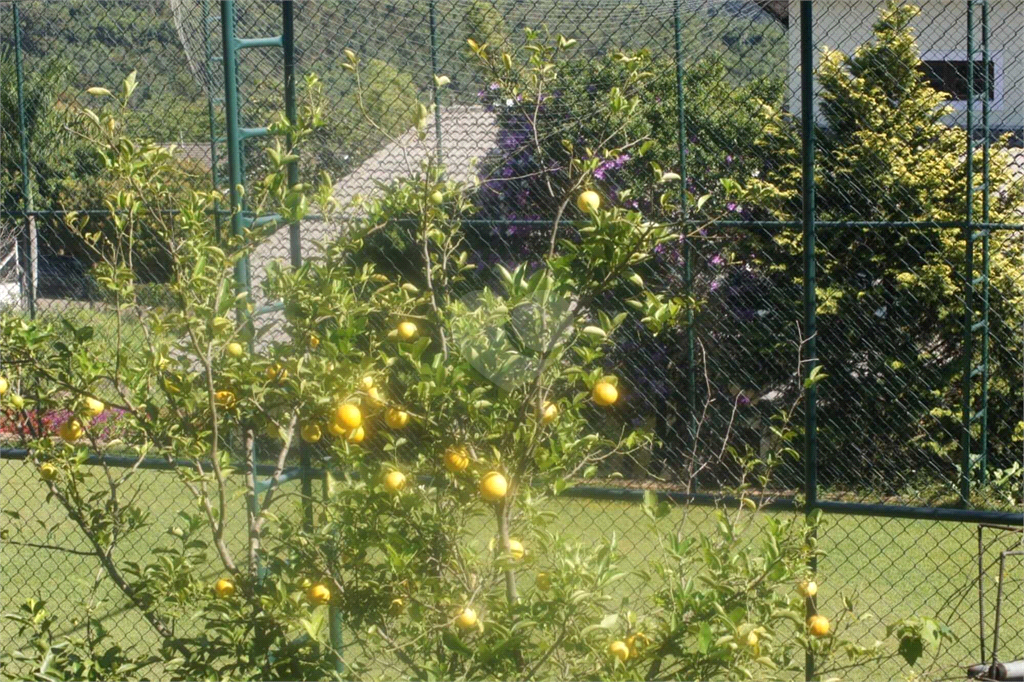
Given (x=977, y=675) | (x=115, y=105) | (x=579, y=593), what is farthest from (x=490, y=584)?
(x=115, y=105)

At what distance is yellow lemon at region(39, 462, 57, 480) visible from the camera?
2.35m

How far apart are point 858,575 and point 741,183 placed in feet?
5.98

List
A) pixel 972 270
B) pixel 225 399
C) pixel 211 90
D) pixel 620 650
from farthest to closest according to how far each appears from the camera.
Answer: pixel 972 270, pixel 211 90, pixel 225 399, pixel 620 650

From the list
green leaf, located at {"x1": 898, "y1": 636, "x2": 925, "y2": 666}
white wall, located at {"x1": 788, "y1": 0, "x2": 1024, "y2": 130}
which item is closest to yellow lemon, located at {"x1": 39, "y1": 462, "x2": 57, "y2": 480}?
green leaf, located at {"x1": 898, "y1": 636, "x2": 925, "y2": 666}

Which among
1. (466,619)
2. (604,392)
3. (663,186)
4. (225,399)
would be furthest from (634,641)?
(663,186)

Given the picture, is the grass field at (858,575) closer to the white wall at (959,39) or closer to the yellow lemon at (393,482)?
the yellow lemon at (393,482)

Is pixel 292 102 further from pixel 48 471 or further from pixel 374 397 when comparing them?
pixel 374 397

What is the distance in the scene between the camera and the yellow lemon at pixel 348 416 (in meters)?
2.05

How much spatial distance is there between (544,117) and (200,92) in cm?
156

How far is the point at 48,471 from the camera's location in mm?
2354

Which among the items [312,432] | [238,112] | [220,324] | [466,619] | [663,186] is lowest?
[466,619]

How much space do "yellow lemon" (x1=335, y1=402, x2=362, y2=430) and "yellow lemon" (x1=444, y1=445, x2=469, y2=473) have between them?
0.19 meters

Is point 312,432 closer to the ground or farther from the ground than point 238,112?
closer to the ground

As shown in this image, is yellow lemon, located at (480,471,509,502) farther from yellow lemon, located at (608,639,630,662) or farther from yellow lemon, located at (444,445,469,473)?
yellow lemon, located at (608,639,630,662)
